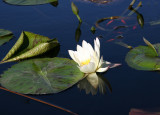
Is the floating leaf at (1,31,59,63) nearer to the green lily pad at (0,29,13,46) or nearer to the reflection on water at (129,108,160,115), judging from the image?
the green lily pad at (0,29,13,46)

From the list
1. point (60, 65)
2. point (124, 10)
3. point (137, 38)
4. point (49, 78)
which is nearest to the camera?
point (49, 78)

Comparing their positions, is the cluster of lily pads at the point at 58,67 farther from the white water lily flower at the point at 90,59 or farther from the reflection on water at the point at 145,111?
the reflection on water at the point at 145,111

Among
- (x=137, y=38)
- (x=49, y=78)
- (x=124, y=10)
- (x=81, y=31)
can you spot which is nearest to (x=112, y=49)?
(x=137, y=38)

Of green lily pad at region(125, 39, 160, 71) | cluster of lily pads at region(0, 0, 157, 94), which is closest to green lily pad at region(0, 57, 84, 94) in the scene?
cluster of lily pads at region(0, 0, 157, 94)

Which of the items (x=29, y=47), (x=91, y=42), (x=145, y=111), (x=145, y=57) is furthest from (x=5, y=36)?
(x=145, y=111)

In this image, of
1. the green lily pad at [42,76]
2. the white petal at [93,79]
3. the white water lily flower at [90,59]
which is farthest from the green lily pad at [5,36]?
the white petal at [93,79]

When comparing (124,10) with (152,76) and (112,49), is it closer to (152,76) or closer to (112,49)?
(112,49)

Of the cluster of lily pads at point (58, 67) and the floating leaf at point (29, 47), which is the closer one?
the cluster of lily pads at point (58, 67)
